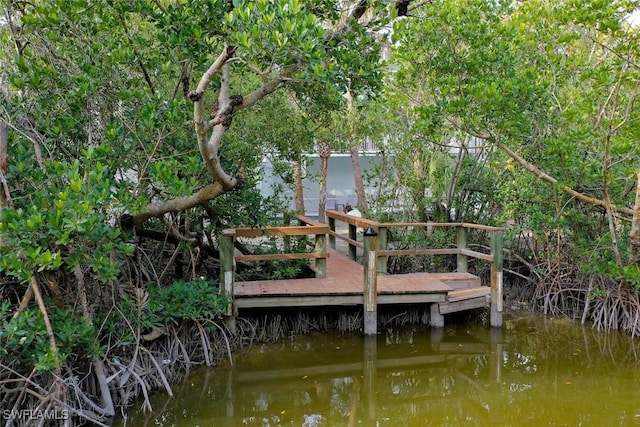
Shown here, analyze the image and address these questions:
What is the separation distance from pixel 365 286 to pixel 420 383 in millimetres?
1512

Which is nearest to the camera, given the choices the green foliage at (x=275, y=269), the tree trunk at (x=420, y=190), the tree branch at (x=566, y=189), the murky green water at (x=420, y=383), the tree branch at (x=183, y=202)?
the murky green water at (x=420, y=383)

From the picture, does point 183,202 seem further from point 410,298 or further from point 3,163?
point 410,298

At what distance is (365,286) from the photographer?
6.92 metres

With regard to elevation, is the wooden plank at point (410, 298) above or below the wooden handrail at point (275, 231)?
below

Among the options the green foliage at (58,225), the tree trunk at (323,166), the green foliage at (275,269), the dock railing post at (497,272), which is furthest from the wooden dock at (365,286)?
the tree trunk at (323,166)

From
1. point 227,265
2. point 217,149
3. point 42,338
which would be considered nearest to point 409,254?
point 227,265

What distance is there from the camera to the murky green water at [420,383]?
195 inches

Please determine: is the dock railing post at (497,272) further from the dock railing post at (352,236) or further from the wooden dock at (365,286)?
the dock railing post at (352,236)

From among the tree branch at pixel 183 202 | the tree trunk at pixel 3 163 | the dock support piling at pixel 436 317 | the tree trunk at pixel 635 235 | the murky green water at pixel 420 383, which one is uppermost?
the tree trunk at pixel 3 163

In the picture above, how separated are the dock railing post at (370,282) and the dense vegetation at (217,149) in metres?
1.40

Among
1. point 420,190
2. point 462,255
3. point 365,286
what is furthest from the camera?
point 420,190

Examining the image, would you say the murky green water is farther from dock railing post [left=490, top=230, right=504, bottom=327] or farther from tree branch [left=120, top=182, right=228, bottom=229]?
tree branch [left=120, top=182, right=228, bottom=229]

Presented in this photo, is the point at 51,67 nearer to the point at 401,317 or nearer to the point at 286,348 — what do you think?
the point at 286,348

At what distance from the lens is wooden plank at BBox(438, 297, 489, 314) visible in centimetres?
731
